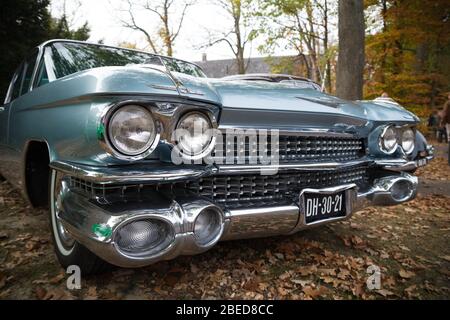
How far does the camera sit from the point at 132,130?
1.51 m

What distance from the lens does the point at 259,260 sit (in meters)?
2.39

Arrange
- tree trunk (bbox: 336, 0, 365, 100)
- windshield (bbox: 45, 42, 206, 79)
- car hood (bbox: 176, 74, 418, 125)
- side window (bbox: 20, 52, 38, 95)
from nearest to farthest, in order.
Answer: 1. car hood (bbox: 176, 74, 418, 125)
2. windshield (bbox: 45, 42, 206, 79)
3. side window (bbox: 20, 52, 38, 95)
4. tree trunk (bbox: 336, 0, 365, 100)

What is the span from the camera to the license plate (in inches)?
80.7

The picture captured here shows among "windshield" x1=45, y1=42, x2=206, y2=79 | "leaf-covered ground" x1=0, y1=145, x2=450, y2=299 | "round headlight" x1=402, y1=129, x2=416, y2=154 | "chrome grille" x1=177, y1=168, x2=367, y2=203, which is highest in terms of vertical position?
"windshield" x1=45, y1=42, x2=206, y2=79

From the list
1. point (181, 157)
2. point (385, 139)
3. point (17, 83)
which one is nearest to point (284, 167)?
point (181, 157)

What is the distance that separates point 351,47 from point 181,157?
6.16 m

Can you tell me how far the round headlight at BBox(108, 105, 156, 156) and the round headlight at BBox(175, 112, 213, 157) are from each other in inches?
5.8

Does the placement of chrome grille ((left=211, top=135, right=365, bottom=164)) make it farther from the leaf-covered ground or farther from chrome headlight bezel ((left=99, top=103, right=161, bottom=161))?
the leaf-covered ground

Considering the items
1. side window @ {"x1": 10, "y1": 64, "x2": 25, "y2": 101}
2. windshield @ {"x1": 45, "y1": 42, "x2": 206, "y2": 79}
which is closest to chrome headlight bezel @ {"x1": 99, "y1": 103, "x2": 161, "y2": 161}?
windshield @ {"x1": 45, "y1": 42, "x2": 206, "y2": 79}

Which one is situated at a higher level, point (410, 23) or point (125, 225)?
point (410, 23)

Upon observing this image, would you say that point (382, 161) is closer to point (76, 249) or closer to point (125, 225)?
point (125, 225)

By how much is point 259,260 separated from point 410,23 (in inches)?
455

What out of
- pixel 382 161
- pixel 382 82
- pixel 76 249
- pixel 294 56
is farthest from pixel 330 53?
pixel 76 249

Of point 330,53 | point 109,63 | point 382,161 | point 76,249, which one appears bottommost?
point 76,249
